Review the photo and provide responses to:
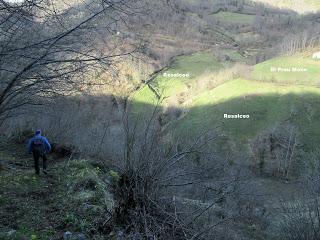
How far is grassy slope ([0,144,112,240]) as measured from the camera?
22.1 ft

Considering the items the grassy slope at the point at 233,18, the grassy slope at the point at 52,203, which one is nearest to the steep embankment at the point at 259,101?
the grassy slope at the point at 52,203

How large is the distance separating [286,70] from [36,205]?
8282cm

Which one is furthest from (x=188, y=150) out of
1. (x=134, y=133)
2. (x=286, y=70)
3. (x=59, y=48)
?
(x=286, y=70)

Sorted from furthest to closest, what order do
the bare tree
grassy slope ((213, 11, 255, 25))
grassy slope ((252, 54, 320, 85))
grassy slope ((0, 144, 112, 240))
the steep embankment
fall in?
grassy slope ((213, 11, 255, 25)) → grassy slope ((252, 54, 320, 85)) → the steep embankment → grassy slope ((0, 144, 112, 240)) → the bare tree

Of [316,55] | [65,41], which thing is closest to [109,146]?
[65,41]

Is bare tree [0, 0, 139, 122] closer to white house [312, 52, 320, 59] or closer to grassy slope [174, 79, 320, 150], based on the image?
grassy slope [174, 79, 320, 150]

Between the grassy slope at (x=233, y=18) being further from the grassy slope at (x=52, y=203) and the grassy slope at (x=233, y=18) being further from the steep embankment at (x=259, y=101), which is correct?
the grassy slope at (x=52, y=203)

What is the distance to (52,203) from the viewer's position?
27.0 feet

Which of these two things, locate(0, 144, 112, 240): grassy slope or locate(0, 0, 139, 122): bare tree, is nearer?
locate(0, 0, 139, 122): bare tree

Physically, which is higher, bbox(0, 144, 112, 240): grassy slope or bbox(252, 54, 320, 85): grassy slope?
bbox(252, 54, 320, 85): grassy slope

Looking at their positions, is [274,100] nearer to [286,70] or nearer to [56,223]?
[286,70]

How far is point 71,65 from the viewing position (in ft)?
22.5

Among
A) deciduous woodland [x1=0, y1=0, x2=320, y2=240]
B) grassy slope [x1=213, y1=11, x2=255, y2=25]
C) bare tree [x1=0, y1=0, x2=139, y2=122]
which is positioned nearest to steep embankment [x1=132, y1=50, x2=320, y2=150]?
deciduous woodland [x1=0, y1=0, x2=320, y2=240]

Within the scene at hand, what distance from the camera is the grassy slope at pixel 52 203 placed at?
6.75m
